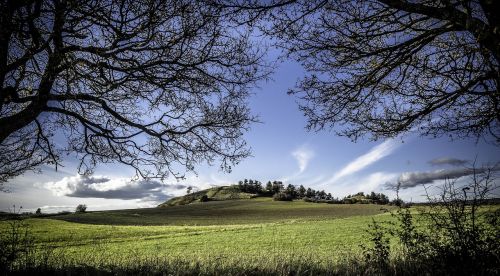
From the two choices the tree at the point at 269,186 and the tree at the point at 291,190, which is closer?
the tree at the point at 291,190

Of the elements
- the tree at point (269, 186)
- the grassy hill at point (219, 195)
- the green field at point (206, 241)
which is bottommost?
the green field at point (206, 241)

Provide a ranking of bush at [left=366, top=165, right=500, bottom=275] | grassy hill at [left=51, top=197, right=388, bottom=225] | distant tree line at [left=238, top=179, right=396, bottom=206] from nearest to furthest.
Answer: bush at [left=366, top=165, right=500, bottom=275] → grassy hill at [left=51, top=197, right=388, bottom=225] → distant tree line at [left=238, top=179, right=396, bottom=206]

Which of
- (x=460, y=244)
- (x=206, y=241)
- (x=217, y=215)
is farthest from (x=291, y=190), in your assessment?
(x=460, y=244)

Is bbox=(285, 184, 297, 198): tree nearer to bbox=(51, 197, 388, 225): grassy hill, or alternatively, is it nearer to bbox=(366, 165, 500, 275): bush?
bbox=(51, 197, 388, 225): grassy hill

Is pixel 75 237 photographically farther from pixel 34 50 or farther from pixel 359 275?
pixel 359 275

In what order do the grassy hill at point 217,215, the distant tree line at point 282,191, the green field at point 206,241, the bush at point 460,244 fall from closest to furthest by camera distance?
the bush at point 460,244
the green field at point 206,241
the grassy hill at point 217,215
the distant tree line at point 282,191

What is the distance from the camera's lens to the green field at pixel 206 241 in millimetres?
7621

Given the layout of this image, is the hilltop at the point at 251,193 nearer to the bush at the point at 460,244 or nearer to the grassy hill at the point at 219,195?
the grassy hill at the point at 219,195

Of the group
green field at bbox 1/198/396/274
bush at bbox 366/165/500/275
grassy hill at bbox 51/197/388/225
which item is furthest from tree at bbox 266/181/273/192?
bush at bbox 366/165/500/275

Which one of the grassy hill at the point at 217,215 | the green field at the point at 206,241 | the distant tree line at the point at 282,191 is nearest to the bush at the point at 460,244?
the green field at the point at 206,241

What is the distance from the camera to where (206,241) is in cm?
3262

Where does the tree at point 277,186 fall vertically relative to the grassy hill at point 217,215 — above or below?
above

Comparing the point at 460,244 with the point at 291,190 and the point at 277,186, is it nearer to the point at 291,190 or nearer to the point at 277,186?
the point at 291,190

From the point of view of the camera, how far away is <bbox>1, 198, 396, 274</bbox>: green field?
25.0 feet
